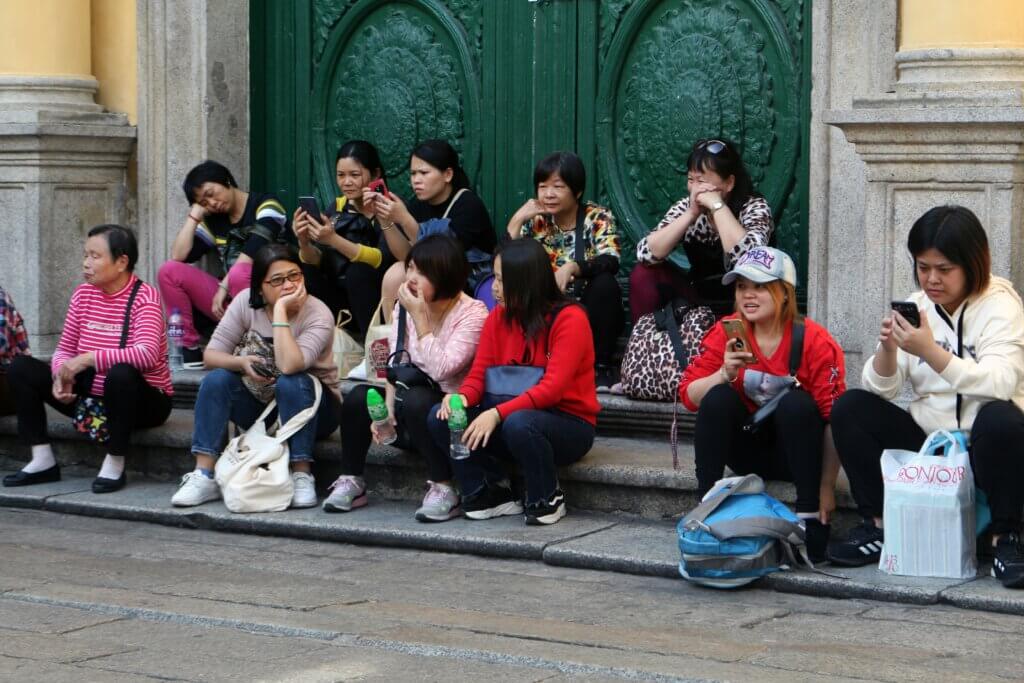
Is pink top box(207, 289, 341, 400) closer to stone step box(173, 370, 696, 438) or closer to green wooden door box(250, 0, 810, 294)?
stone step box(173, 370, 696, 438)

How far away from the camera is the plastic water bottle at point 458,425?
734cm

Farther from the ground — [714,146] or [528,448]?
[714,146]

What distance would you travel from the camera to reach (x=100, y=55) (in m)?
10.5

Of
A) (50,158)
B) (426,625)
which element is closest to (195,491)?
(426,625)

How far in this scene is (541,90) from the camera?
9531mm

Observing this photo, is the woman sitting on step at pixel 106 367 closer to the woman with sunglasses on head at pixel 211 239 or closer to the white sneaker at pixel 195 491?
the white sneaker at pixel 195 491

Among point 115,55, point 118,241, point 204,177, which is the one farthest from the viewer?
point 115,55

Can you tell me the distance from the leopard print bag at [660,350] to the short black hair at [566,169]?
732 mm

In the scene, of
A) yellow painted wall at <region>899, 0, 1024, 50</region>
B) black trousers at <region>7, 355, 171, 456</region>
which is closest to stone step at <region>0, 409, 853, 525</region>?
black trousers at <region>7, 355, 171, 456</region>

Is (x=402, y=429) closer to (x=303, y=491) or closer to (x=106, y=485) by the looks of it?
(x=303, y=491)

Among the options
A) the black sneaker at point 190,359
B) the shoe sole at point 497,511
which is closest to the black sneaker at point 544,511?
the shoe sole at point 497,511

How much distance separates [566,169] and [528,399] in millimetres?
1586

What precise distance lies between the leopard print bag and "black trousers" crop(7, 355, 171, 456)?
229 centimetres

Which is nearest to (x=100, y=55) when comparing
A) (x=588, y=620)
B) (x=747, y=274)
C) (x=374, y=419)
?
(x=374, y=419)
